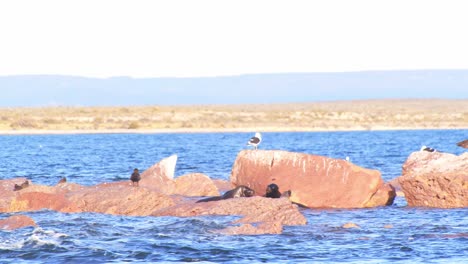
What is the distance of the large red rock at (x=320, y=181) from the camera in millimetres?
26641

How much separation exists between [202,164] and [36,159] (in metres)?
10.7

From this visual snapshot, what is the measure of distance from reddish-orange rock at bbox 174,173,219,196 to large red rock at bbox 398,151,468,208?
626 cm

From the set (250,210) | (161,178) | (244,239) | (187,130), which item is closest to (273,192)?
(250,210)

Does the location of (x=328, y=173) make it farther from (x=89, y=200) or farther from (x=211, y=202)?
(x=89, y=200)

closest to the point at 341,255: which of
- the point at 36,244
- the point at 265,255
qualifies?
the point at 265,255

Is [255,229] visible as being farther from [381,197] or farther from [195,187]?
[195,187]

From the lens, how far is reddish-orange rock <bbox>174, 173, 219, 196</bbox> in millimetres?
29547

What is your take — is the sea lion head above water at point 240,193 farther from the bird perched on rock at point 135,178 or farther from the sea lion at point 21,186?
the sea lion at point 21,186

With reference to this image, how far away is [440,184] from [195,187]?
25.9 feet

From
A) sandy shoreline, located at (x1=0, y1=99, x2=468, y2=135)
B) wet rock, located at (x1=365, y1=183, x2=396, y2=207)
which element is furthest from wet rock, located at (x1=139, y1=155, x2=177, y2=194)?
sandy shoreline, located at (x1=0, y1=99, x2=468, y2=135)

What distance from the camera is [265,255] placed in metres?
18.5

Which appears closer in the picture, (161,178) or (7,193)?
(7,193)

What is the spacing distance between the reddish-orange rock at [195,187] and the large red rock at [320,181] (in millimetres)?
2528

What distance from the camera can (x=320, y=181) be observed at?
26.7 meters
